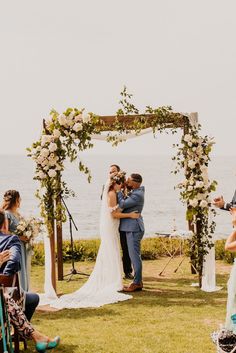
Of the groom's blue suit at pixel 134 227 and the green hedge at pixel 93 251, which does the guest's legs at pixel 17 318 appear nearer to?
the groom's blue suit at pixel 134 227

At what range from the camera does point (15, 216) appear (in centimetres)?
853

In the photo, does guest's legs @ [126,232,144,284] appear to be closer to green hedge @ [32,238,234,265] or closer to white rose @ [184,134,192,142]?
white rose @ [184,134,192,142]

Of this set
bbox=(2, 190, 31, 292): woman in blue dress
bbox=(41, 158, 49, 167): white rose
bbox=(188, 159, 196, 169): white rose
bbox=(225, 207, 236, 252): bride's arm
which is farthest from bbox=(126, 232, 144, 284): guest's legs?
bbox=(225, 207, 236, 252): bride's arm

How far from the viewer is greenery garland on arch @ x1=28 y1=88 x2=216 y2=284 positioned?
9.39m

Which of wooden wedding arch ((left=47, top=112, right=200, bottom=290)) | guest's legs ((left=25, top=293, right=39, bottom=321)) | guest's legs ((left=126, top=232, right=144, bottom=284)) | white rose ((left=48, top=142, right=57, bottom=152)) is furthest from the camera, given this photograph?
wooden wedding arch ((left=47, top=112, right=200, bottom=290))

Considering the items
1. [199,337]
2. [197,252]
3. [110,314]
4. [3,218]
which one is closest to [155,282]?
[197,252]

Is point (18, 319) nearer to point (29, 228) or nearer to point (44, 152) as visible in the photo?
point (29, 228)

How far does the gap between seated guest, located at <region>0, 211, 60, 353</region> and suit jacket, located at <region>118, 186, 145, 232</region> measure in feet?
12.6

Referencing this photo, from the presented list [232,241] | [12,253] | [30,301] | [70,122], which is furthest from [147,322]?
[70,122]

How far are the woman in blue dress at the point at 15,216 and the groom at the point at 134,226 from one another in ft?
6.10

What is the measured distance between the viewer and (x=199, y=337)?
6.77 metres

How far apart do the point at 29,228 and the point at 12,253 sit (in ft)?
8.74

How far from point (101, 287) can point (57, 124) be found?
2.62 metres

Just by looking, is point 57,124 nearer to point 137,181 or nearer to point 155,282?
point 137,181
